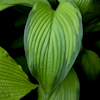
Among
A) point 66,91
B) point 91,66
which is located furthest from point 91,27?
point 66,91

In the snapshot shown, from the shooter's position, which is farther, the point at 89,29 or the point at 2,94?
the point at 89,29

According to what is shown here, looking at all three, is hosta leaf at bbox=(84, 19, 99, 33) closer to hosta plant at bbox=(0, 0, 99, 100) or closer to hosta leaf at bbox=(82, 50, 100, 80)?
hosta leaf at bbox=(82, 50, 100, 80)

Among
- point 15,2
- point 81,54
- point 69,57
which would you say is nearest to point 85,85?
point 81,54

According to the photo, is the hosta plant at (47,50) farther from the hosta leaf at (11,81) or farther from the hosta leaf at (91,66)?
the hosta leaf at (91,66)

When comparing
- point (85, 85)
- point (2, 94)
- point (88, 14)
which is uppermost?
point (88, 14)

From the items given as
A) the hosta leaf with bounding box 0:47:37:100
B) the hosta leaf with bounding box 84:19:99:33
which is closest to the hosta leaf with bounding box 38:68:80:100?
the hosta leaf with bounding box 0:47:37:100

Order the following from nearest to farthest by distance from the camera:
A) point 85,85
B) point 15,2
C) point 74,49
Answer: point 74,49
point 15,2
point 85,85

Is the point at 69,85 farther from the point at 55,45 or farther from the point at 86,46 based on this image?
the point at 86,46
